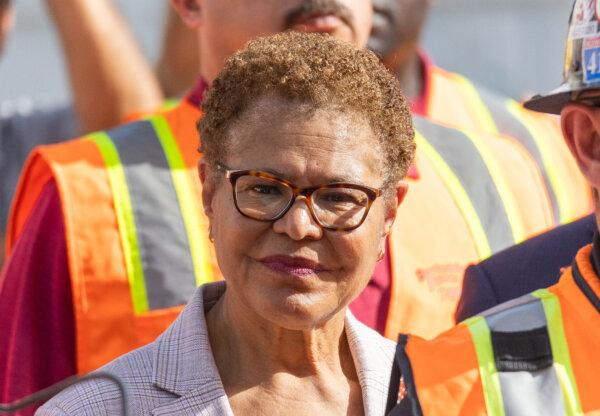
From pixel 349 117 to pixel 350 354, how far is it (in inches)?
18.0

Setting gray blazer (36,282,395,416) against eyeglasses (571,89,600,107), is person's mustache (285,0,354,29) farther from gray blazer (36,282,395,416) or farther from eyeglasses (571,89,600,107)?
eyeglasses (571,89,600,107)

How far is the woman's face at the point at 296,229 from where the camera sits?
102 inches

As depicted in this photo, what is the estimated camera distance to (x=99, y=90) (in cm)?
489

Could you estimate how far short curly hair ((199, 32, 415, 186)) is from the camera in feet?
8.70

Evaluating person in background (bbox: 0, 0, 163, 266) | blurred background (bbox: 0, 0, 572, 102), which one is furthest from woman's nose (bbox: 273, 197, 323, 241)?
blurred background (bbox: 0, 0, 572, 102)

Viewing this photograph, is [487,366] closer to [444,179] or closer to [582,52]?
[582,52]

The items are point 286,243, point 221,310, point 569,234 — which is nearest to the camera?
point 286,243

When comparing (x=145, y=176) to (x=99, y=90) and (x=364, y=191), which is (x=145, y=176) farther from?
(x=99, y=90)

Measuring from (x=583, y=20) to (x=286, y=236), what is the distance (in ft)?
2.02

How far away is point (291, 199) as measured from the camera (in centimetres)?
256

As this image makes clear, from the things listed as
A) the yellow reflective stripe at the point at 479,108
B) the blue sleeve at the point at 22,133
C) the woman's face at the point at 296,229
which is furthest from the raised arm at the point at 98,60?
the woman's face at the point at 296,229

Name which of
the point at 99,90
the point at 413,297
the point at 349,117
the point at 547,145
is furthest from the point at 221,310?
Result: the point at 99,90

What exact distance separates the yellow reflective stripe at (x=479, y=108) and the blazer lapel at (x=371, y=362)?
1.84m

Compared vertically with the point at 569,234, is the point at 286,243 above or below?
above
